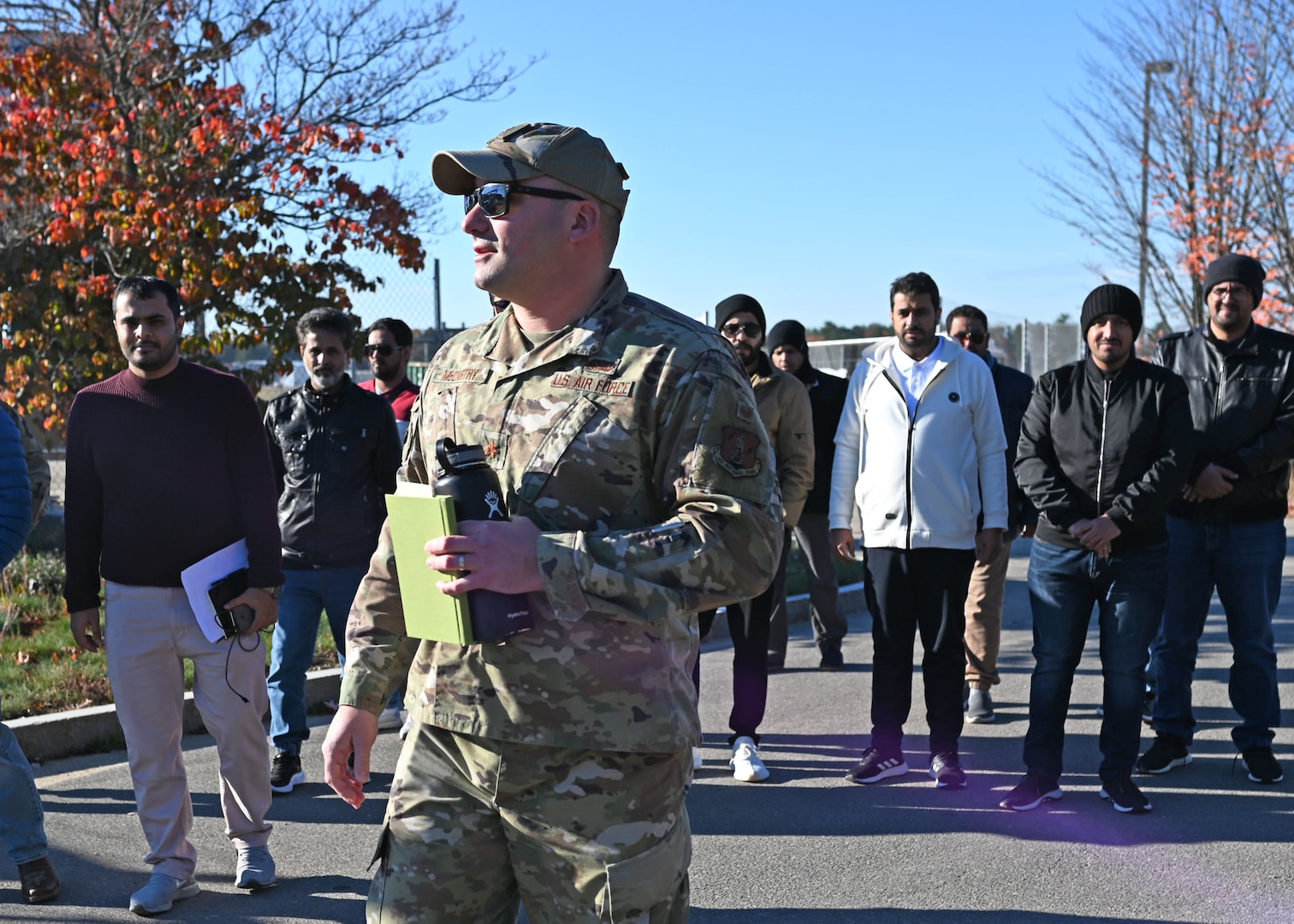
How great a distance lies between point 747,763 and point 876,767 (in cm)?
59

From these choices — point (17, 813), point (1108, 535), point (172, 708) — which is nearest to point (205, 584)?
point (172, 708)

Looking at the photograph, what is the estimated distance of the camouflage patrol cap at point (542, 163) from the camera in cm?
248

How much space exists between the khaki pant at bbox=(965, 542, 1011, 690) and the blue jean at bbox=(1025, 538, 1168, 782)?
58.1 inches

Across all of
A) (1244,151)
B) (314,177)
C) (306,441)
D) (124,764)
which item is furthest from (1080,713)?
(1244,151)

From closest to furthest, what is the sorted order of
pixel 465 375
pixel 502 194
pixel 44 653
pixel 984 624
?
pixel 502 194 < pixel 465 375 < pixel 984 624 < pixel 44 653

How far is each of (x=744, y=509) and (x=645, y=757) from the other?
0.53 m

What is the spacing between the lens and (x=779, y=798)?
571 cm

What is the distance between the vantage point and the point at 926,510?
19.2 ft

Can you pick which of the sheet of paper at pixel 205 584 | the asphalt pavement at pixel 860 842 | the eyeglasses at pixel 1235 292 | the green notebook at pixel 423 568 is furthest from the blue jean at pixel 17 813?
the eyeglasses at pixel 1235 292

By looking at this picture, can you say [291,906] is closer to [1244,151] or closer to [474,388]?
[474,388]

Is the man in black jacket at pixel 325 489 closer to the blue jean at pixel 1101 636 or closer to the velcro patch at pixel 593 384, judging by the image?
the blue jean at pixel 1101 636

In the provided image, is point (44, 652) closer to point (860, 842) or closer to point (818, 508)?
point (818, 508)

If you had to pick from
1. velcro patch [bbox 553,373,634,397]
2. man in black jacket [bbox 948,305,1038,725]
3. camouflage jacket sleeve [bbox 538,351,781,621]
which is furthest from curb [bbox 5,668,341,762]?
camouflage jacket sleeve [bbox 538,351,781,621]

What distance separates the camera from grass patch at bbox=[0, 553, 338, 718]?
6.70 metres
